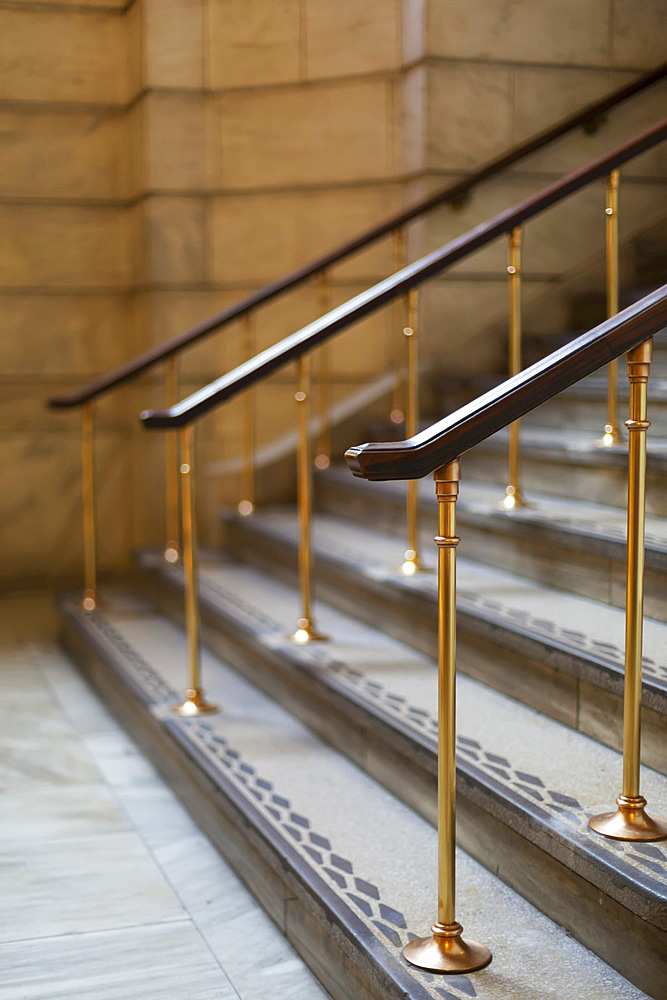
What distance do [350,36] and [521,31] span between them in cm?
66

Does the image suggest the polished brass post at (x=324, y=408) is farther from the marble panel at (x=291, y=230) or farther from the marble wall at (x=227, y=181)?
the marble panel at (x=291, y=230)

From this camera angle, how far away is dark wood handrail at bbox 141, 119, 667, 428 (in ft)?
9.29

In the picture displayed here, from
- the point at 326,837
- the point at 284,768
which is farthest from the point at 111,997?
the point at 284,768

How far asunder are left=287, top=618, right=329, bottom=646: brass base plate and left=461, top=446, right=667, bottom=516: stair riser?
807 mm

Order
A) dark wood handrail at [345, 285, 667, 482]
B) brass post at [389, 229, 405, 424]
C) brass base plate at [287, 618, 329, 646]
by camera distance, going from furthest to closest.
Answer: brass post at [389, 229, 405, 424], brass base plate at [287, 618, 329, 646], dark wood handrail at [345, 285, 667, 482]

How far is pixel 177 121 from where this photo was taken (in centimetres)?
471

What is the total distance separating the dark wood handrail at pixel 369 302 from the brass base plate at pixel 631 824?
1.36 m

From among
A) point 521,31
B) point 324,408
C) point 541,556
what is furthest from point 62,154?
point 541,556

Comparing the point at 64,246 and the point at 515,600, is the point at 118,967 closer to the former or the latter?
the point at 515,600

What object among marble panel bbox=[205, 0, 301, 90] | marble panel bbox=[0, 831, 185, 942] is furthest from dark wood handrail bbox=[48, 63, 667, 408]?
marble panel bbox=[0, 831, 185, 942]

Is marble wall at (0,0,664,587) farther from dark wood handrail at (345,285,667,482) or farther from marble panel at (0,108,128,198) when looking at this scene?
dark wood handrail at (345,285,667,482)

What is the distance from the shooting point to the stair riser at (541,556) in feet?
8.63

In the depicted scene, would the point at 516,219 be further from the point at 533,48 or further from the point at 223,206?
the point at 223,206

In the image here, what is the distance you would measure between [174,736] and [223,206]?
2.59 metres
